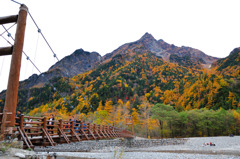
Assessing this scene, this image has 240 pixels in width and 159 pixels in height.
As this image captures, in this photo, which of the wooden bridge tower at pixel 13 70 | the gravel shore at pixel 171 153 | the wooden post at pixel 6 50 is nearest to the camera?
the wooden bridge tower at pixel 13 70

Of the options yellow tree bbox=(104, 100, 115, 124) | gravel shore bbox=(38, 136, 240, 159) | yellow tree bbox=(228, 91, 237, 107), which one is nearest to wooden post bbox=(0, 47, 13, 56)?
gravel shore bbox=(38, 136, 240, 159)

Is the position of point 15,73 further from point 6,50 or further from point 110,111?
point 110,111

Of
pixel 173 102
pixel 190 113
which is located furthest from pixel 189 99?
pixel 190 113

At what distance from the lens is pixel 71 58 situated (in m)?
166

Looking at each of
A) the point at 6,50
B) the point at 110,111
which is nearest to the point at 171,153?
the point at 6,50

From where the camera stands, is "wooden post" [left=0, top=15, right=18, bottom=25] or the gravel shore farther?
the gravel shore

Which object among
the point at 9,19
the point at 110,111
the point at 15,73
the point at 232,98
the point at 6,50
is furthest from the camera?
the point at 232,98

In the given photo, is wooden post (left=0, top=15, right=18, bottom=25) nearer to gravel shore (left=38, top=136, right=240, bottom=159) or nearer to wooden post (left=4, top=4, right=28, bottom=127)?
wooden post (left=4, top=4, right=28, bottom=127)

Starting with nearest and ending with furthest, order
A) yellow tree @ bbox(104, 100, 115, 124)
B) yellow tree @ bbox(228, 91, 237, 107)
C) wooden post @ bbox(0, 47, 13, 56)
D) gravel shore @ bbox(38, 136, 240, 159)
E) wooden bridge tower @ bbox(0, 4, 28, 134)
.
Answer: wooden bridge tower @ bbox(0, 4, 28, 134), wooden post @ bbox(0, 47, 13, 56), gravel shore @ bbox(38, 136, 240, 159), yellow tree @ bbox(104, 100, 115, 124), yellow tree @ bbox(228, 91, 237, 107)

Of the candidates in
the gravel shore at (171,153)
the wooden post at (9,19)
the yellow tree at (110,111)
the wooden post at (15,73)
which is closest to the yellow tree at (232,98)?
the gravel shore at (171,153)

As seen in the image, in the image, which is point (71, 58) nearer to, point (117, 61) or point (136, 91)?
point (117, 61)

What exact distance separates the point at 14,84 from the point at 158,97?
202 ft

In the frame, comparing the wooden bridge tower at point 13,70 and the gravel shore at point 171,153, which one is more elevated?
the wooden bridge tower at point 13,70

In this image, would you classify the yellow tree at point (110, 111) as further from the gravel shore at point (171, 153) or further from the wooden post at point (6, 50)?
the wooden post at point (6, 50)
